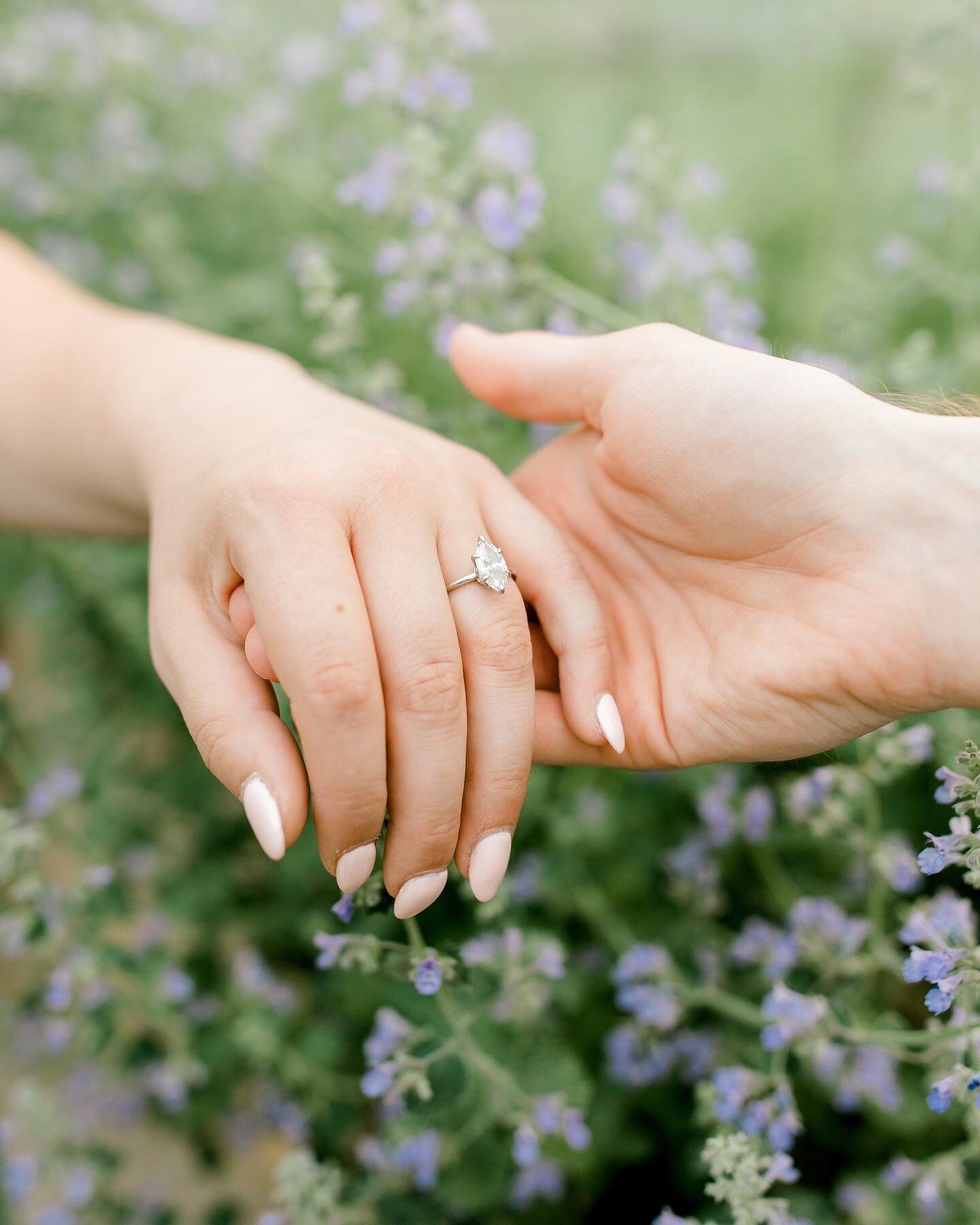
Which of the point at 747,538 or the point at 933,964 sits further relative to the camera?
the point at 747,538

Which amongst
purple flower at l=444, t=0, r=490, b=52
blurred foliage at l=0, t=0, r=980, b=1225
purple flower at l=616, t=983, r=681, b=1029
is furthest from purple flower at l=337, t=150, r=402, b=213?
purple flower at l=616, t=983, r=681, b=1029

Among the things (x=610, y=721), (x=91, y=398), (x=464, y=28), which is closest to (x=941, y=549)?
(x=610, y=721)

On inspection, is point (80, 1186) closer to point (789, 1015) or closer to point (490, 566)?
point (789, 1015)

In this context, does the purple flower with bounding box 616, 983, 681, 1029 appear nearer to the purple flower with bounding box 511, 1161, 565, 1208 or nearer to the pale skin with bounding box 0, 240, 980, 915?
the purple flower with bounding box 511, 1161, 565, 1208

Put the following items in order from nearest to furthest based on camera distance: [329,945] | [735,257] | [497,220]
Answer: [329,945], [497,220], [735,257]

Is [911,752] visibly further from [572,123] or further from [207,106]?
[572,123]

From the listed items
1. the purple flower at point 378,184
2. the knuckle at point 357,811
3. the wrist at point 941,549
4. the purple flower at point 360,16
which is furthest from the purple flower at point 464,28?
the knuckle at point 357,811

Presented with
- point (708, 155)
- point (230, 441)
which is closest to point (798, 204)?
point (708, 155)
